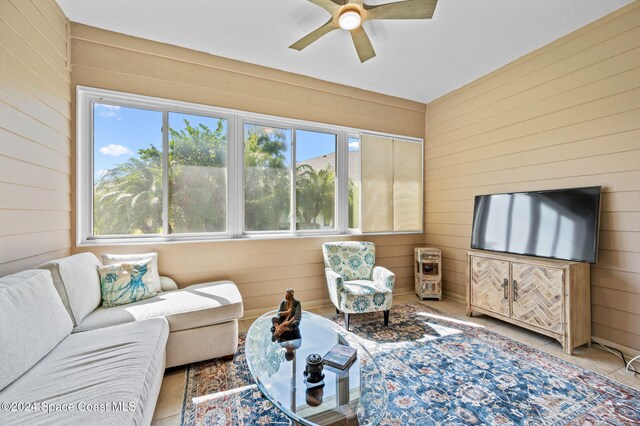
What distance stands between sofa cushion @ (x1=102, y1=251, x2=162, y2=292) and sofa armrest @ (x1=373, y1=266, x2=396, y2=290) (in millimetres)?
2293

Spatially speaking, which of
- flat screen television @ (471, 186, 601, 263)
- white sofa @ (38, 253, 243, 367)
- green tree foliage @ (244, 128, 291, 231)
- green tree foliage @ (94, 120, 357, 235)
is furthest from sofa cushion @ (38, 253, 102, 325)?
flat screen television @ (471, 186, 601, 263)

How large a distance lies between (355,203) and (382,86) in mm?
1683

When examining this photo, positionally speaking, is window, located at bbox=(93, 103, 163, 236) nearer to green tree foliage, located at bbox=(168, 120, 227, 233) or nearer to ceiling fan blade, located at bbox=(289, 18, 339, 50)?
green tree foliage, located at bbox=(168, 120, 227, 233)

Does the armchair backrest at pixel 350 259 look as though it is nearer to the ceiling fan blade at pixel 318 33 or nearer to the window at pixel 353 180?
the window at pixel 353 180

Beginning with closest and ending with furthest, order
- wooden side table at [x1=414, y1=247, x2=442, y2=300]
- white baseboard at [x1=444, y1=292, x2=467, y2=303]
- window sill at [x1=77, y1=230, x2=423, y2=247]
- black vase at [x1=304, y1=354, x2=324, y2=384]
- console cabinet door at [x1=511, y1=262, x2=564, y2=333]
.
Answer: black vase at [x1=304, y1=354, x2=324, y2=384], console cabinet door at [x1=511, y1=262, x2=564, y2=333], window sill at [x1=77, y1=230, x2=423, y2=247], white baseboard at [x1=444, y1=292, x2=467, y2=303], wooden side table at [x1=414, y1=247, x2=442, y2=300]

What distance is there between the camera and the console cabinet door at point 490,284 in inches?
112

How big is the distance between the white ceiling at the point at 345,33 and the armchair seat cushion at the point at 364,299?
2.62 m

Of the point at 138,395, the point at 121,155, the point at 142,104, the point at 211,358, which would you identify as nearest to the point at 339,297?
the point at 211,358

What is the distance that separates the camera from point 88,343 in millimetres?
1600

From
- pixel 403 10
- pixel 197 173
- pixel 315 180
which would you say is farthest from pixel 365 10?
pixel 197 173

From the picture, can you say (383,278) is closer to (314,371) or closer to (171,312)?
(314,371)

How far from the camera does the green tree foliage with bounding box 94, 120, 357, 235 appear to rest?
9.17 feet

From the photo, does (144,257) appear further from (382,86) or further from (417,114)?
(417,114)

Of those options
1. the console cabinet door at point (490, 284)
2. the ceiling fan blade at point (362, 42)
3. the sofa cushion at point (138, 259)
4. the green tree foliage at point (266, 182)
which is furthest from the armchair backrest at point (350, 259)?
the ceiling fan blade at point (362, 42)
